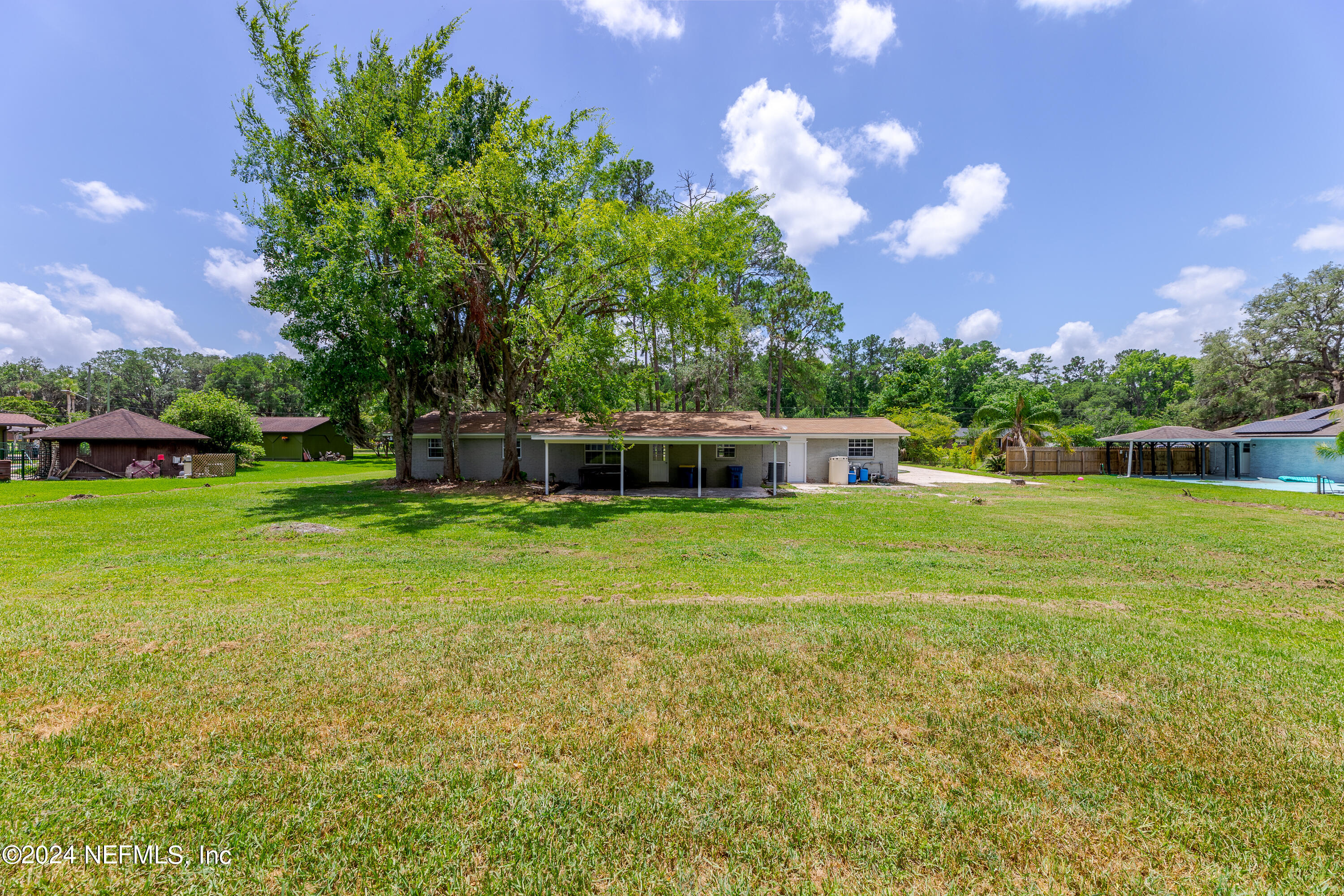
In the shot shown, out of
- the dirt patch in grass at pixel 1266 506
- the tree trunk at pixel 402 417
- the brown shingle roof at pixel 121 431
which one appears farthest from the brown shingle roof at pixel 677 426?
the brown shingle roof at pixel 121 431

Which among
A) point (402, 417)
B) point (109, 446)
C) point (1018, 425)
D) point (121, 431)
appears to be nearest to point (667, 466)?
point (402, 417)

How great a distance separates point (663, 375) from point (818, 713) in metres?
23.5

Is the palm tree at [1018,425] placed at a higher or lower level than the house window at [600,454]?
higher

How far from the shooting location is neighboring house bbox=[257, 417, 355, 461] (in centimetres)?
3838

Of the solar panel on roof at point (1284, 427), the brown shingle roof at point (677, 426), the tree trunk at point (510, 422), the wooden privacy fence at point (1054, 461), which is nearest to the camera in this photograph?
the tree trunk at point (510, 422)

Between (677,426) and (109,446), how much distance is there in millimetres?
25561

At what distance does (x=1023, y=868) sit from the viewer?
82.2 inches

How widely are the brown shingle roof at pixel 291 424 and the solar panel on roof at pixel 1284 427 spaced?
53.2 m

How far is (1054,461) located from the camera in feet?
85.2

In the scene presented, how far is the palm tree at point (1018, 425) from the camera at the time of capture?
26.0 m

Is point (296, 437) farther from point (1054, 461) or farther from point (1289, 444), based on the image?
point (1289, 444)

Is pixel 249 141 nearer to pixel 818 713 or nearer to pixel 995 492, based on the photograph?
pixel 818 713

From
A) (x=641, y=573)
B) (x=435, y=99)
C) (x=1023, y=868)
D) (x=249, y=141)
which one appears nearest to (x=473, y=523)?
(x=641, y=573)

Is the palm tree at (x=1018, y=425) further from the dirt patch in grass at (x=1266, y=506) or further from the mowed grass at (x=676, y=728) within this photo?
the mowed grass at (x=676, y=728)
